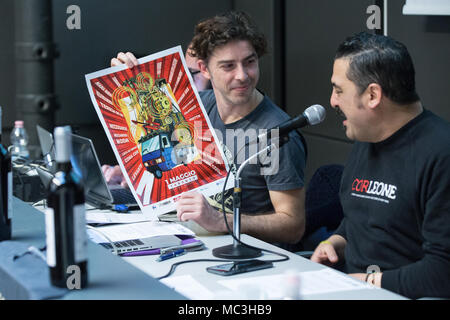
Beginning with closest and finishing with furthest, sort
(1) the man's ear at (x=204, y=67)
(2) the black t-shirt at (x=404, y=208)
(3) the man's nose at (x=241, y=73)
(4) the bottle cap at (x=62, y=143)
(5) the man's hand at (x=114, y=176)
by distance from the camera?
(4) the bottle cap at (x=62, y=143) → (2) the black t-shirt at (x=404, y=208) → (3) the man's nose at (x=241, y=73) → (1) the man's ear at (x=204, y=67) → (5) the man's hand at (x=114, y=176)

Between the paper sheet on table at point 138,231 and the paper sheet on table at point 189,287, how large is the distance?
386mm

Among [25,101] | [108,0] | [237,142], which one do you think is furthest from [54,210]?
[108,0]

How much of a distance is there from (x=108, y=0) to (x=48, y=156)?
2.18 meters

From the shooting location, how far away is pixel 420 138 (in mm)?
1721

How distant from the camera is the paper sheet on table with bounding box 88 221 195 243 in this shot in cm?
190

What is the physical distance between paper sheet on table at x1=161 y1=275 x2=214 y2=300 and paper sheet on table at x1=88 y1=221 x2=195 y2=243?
1.27ft

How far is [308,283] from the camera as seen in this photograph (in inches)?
59.6

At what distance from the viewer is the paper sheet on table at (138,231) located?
1904 mm

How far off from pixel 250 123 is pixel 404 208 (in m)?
0.72

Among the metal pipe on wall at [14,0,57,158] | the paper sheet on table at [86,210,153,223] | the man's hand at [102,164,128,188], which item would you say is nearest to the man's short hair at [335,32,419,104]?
the paper sheet on table at [86,210,153,223]

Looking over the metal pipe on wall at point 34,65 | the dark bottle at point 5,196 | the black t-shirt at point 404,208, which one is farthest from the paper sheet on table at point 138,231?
the metal pipe on wall at point 34,65

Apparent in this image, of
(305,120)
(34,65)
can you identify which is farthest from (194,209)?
(34,65)

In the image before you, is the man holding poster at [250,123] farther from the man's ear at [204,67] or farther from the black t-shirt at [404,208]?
the black t-shirt at [404,208]

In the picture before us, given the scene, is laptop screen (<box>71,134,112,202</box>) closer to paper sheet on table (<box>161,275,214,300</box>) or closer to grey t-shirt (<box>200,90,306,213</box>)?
grey t-shirt (<box>200,90,306,213</box>)
